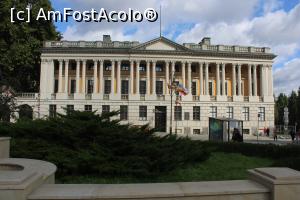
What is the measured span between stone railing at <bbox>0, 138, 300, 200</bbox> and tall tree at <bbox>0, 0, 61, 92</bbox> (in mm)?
42277

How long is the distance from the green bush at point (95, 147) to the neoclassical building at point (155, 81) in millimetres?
47237

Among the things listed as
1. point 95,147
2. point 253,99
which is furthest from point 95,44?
point 95,147

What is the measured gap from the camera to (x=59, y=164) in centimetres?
990

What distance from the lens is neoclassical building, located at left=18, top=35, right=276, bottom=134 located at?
60062 millimetres

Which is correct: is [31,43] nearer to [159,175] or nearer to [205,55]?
[205,55]

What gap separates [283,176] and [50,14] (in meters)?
52.0

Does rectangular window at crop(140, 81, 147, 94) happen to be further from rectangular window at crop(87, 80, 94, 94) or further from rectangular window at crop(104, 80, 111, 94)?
rectangular window at crop(87, 80, 94, 94)

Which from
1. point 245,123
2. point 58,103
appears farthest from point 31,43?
point 245,123

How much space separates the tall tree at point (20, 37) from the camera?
159 ft

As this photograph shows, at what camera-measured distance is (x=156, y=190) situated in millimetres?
5586

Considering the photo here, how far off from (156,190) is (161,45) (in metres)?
56.7

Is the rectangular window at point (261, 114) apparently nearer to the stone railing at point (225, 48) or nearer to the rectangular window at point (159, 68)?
the stone railing at point (225, 48)

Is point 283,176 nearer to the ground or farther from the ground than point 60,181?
farther from the ground

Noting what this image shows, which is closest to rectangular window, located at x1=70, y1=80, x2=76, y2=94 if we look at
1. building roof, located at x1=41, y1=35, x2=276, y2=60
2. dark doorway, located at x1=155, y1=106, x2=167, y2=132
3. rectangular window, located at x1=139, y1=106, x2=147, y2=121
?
building roof, located at x1=41, y1=35, x2=276, y2=60
